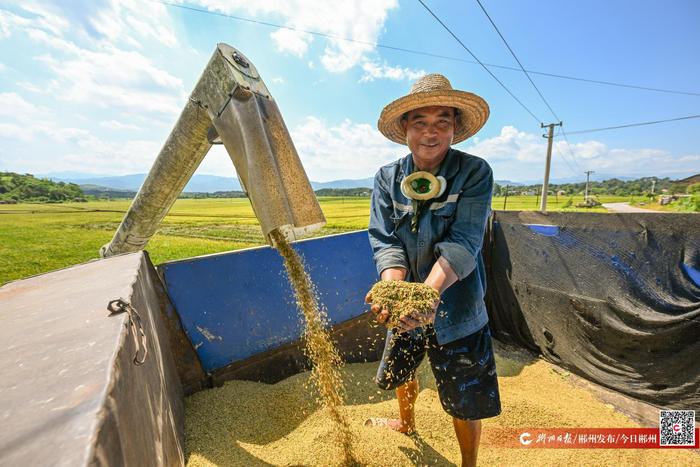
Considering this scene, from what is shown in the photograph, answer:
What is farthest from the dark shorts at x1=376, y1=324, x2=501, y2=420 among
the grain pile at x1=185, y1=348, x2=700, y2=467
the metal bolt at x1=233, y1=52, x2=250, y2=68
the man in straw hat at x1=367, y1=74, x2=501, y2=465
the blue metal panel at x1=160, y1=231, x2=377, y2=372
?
the metal bolt at x1=233, y1=52, x2=250, y2=68

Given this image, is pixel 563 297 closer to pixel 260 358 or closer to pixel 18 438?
pixel 260 358

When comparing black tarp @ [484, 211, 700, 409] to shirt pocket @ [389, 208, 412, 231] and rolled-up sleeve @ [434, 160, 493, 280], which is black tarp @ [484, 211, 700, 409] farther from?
shirt pocket @ [389, 208, 412, 231]

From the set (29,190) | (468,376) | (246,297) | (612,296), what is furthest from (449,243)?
(29,190)

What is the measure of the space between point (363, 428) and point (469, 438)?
78 cm

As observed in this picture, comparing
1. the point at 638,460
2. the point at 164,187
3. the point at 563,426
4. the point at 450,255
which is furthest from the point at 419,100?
the point at 638,460

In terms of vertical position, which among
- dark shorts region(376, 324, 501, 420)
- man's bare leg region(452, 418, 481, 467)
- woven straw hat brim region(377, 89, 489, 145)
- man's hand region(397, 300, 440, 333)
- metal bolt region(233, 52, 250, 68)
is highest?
metal bolt region(233, 52, 250, 68)

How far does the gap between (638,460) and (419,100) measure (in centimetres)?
279

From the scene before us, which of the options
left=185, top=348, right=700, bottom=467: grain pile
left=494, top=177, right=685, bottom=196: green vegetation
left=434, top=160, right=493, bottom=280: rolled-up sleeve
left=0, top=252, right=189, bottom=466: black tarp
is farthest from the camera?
left=494, top=177, right=685, bottom=196: green vegetation

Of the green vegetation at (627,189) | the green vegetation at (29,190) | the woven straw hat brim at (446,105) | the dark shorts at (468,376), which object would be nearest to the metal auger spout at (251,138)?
the woven straw hat brim at (446,105)

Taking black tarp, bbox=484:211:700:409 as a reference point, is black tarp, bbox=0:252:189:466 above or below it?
above

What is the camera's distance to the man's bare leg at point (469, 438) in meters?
1.68

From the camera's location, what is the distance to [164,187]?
6.21 ft

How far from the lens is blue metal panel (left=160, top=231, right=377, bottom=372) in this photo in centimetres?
240

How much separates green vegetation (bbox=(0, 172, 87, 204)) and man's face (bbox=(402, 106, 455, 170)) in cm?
2067
